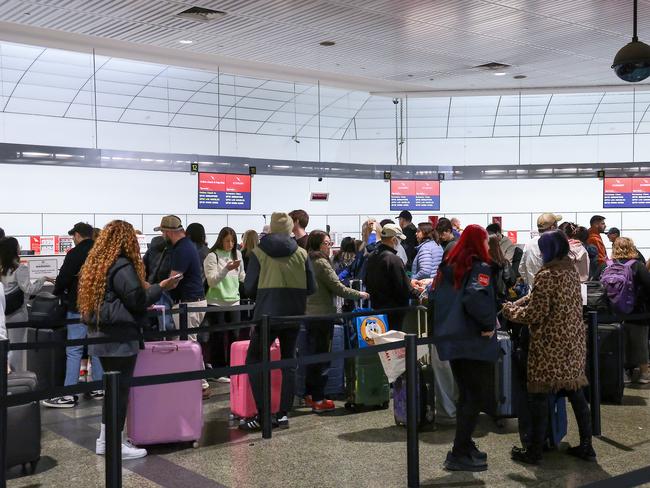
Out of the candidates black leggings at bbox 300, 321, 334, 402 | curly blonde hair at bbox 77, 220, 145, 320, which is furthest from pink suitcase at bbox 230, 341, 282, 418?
curly blonde hair at bbox 77, 220, 145, 320

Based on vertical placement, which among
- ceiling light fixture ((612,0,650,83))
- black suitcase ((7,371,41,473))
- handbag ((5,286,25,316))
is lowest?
black suitcase ((7,371,41,473))

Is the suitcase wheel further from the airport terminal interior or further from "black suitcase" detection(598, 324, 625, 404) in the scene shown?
"black suitcase" detection(598, 324, 625, 404)

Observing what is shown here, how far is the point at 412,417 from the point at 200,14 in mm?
7188

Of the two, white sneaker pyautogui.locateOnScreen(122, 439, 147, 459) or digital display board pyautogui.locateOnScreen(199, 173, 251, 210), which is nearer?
white sneaker pyautogui.locateOnScreen(122, 439, 147, 459)

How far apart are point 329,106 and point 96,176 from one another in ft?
19.2

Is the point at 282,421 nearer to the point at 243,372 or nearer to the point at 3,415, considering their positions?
the point at 243,372

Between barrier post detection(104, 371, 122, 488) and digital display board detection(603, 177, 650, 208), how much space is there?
1807cm

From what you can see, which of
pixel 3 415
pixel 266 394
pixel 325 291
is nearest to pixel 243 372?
pixel 3 415

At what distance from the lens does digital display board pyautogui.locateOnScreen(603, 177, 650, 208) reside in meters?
19.9

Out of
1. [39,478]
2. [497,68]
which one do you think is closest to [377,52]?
[497,68]

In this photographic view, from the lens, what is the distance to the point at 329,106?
61.4ft

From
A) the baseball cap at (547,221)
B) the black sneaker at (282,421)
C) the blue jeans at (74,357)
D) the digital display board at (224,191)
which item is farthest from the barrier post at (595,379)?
the digital display board at (224,191)

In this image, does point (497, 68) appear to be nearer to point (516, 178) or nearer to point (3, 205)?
point (516, 178)

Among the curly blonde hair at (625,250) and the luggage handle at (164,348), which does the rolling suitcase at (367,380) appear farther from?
the curly blonde hair at (625,250)
